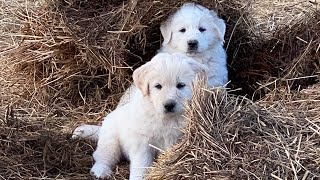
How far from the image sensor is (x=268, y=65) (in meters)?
6.81

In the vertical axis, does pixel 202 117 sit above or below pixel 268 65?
above

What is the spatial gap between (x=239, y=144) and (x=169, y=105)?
28.2 inches

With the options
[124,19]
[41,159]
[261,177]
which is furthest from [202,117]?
[124,19]

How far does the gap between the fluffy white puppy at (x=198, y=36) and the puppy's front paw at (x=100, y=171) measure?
1.47 m

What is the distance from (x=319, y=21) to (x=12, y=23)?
3601 millimetres

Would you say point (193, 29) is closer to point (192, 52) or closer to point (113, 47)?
point (192, 52)

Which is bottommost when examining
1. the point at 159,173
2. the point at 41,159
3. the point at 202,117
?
the point at 41,159

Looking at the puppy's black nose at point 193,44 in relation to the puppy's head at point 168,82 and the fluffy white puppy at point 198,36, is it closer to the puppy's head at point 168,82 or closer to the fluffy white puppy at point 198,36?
the fluffy white puppy at point 198,36

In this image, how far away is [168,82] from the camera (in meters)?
5.21

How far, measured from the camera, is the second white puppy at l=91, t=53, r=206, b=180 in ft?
17.0

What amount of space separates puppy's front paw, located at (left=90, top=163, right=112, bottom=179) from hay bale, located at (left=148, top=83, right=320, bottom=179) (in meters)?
0.68

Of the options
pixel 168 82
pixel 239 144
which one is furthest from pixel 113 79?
pixel 239 144

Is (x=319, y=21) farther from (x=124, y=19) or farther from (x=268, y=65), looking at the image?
(x=124, y=19)

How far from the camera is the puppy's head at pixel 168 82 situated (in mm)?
5152
